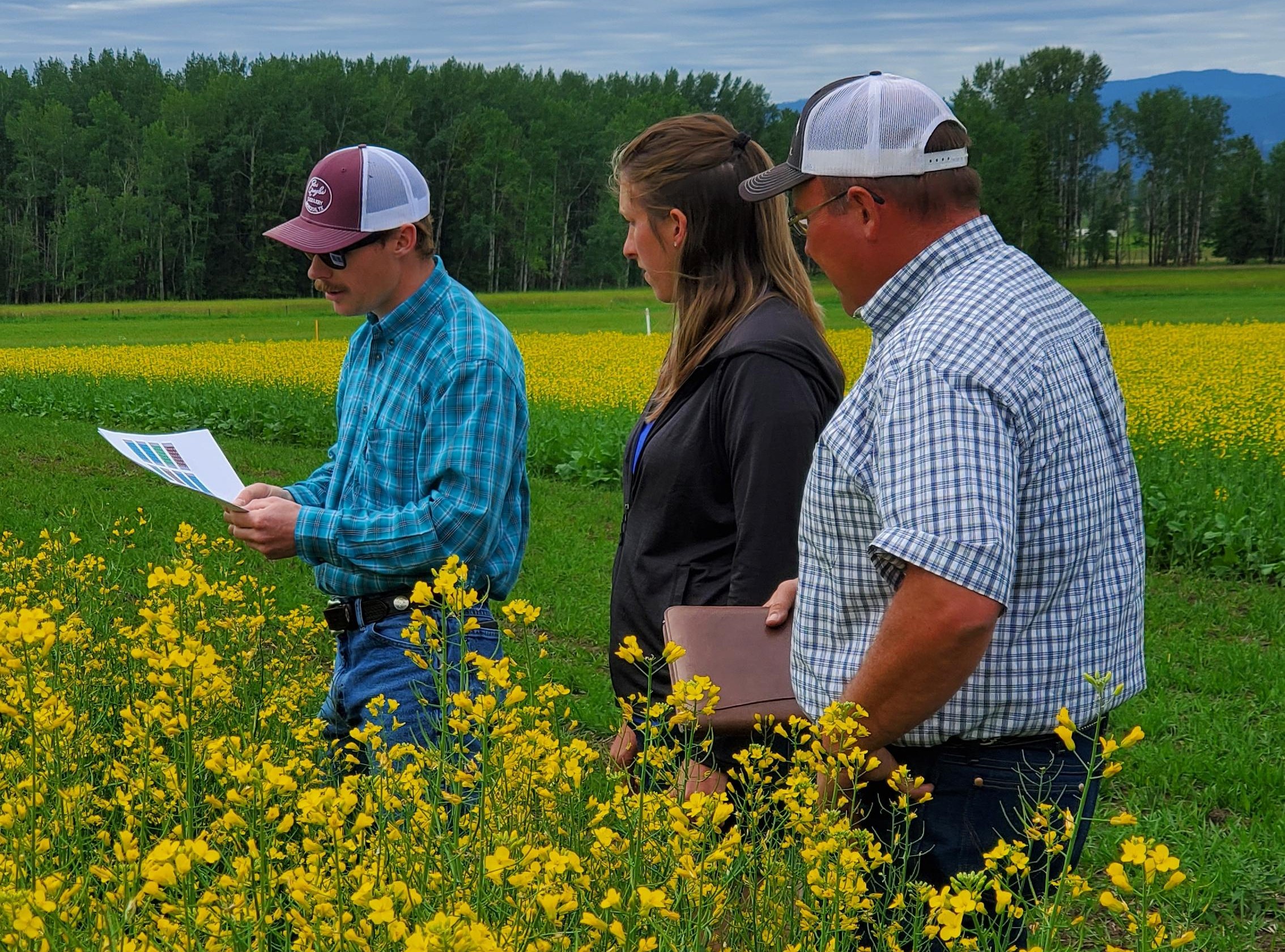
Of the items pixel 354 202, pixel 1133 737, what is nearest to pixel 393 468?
pixel 354 202

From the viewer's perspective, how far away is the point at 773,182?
7.98ft

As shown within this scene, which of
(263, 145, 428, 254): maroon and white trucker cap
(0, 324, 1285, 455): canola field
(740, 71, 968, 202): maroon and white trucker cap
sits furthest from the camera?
(0, 324, 1285, 455): canola field

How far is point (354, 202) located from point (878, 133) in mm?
1557

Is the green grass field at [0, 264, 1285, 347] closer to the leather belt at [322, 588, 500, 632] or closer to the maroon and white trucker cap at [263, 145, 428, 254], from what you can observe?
the maroon and white trucker cap at [263, 145, 428, 254]

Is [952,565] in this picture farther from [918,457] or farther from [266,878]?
[266,878]

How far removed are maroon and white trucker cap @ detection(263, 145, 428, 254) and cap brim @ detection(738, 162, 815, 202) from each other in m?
1.04

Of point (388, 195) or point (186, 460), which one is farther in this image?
point (186, 460)

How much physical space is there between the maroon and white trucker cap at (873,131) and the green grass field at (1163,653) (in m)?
1.48

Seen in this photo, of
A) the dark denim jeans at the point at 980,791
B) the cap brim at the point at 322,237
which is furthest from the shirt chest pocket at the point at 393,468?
the dark denim jeans at the point at 980,791

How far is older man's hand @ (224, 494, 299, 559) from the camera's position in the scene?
10.3ft

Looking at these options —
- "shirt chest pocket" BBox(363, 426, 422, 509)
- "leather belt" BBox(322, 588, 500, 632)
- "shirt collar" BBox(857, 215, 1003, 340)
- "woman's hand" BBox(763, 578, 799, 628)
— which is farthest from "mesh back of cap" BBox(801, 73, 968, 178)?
"leather belt" BBox(322, 588, 500, 632)

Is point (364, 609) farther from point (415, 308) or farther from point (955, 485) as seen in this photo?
point (955, 485)

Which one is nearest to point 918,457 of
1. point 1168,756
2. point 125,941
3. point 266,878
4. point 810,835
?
point 810,835

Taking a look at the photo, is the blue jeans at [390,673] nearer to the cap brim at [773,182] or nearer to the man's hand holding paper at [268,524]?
the man's hand holding paper at [268,524]
